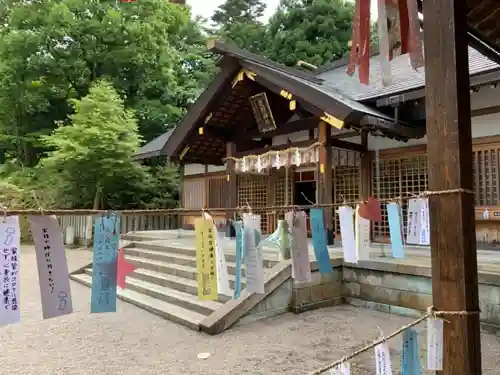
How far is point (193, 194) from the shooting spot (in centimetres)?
1502

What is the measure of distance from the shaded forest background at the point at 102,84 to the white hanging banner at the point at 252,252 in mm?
11096

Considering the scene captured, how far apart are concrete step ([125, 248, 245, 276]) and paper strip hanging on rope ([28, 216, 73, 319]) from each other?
454cm

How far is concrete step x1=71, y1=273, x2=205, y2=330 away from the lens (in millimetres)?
5948

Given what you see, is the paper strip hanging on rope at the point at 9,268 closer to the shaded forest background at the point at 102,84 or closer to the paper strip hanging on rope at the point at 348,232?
the paper strip hanging on rope at the point at 348,232

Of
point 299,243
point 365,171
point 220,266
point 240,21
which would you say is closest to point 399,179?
point 365,171

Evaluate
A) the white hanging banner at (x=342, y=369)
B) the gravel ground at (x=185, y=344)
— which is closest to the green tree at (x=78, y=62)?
the gravel ground at (x=185, y=344)

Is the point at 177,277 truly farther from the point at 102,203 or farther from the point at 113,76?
the point at 113,76

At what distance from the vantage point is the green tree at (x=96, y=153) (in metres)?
13.5

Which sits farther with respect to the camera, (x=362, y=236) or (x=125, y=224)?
(x=125, y=224)

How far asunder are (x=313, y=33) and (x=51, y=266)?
23229 millimetres

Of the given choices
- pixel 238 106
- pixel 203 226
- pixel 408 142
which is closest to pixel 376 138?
pixel 408 142

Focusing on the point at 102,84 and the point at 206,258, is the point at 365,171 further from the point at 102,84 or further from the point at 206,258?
the point at 102,84

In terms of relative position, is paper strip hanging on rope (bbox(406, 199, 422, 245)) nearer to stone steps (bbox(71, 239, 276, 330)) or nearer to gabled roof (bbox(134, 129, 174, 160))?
stone steps (bbox(71, 239, 276, 330))

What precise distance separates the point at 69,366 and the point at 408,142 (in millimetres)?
7770
